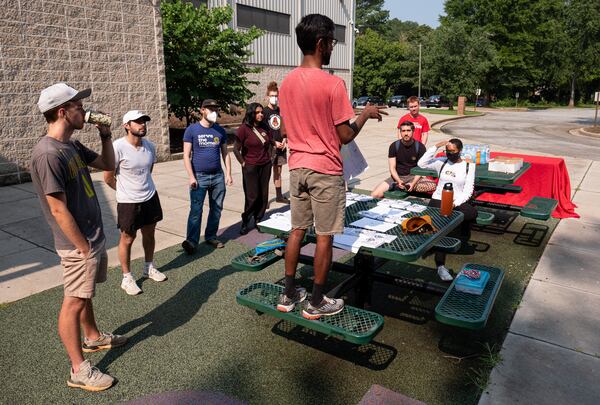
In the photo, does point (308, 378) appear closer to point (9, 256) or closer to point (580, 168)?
point (9, 256)

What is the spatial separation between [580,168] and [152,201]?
39.4ft

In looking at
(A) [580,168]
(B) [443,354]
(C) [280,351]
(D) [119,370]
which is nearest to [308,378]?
(C) [280,351]

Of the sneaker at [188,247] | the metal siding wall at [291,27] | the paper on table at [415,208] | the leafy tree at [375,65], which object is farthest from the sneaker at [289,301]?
the leafy tree at [375,65]

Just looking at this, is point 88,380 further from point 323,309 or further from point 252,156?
point 252,156

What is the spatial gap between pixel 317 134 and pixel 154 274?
2872 mm

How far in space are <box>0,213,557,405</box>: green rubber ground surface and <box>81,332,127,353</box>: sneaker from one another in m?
0.04

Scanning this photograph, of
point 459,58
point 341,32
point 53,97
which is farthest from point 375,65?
point 53,97

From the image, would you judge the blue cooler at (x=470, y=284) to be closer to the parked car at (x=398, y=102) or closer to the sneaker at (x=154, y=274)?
the sneaker at (x=154, y=274)

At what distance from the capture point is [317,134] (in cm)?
298

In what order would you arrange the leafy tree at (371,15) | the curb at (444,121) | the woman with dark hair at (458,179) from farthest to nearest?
the leafy tree at (371,15)
the curb at (444,121)
the woman with dark hair at (458,179)

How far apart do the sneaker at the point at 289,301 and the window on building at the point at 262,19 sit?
25.2m

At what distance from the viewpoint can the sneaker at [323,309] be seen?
10.4 ft

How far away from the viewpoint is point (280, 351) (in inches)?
143

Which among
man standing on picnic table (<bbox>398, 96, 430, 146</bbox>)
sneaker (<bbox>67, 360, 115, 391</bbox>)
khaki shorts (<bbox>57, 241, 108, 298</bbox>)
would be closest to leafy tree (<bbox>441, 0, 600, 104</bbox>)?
man standing on picnic table (<bbox>398, 96, 430, 146</bbox>)
